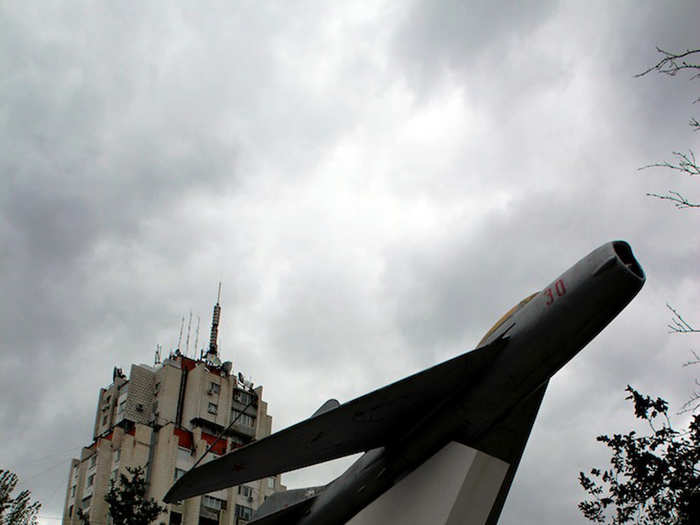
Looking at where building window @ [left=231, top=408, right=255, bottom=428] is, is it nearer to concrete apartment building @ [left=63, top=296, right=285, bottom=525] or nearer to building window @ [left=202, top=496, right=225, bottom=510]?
concrete apartment building @ [left=63, top=296, right=285, bottom=525]

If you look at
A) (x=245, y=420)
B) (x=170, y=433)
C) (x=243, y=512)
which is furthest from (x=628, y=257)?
(x=245, y=420)

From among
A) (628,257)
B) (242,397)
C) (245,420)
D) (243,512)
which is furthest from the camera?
(242,397)

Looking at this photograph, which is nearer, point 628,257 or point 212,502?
point 628,257

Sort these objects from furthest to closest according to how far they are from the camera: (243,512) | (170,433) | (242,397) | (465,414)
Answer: (242,397) < (243,512) < (170,433) < (465,414)

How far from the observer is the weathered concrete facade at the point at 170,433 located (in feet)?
120

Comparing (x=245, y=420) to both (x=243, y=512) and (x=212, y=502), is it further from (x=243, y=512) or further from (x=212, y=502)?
(x=212, y=502)

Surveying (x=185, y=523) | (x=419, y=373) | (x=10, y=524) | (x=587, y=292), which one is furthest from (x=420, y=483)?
(x=185, y=523)

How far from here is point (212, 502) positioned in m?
38.8

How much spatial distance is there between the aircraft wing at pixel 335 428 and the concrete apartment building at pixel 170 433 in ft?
96.5

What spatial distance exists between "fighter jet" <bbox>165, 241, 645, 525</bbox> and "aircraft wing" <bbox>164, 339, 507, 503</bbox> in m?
0.01

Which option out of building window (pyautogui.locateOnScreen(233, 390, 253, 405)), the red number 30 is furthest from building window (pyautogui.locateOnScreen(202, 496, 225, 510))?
the red number 30

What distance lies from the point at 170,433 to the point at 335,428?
33001 mm

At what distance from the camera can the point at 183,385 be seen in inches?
1654

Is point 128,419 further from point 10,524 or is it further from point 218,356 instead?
point 10,524
